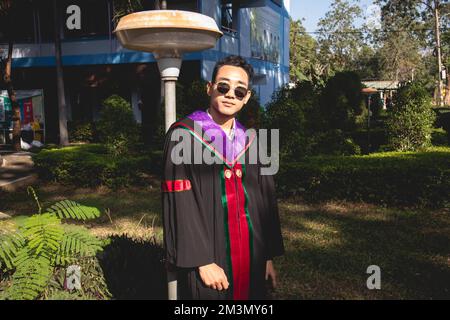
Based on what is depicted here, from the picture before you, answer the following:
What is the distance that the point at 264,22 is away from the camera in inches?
1032

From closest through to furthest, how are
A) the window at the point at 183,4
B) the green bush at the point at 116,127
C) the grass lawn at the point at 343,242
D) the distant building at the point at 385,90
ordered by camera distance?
the grass lawn at the point at 343,242 < the green bush at the point at 116,127 < the window at the point at 183,4 < the distant building at the point at 385,90

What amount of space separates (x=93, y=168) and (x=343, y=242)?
651 cm

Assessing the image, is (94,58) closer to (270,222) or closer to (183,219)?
(270,222)

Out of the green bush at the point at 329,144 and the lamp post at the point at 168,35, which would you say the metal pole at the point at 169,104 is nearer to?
the lamp post at the point at 168,35

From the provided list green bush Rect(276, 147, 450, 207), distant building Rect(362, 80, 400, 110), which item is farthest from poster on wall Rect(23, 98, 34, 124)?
distant building Rect(362, 80, 400, 110)

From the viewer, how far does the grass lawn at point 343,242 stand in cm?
528

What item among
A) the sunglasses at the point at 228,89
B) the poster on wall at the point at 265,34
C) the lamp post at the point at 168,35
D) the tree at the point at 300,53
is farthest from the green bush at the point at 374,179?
the tree at the point at 300,53

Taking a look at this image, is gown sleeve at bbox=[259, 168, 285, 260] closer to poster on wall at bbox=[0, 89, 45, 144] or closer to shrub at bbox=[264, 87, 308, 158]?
shrub at bbox=[264, 87, 308, 158]

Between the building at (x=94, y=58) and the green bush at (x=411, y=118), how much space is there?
8.82m
